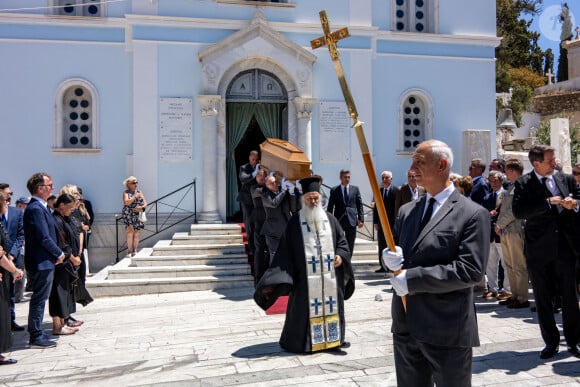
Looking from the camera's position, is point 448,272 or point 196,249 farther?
point 196,249

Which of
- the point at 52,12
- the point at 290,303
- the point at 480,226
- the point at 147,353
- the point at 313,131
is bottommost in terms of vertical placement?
the point at 147,353

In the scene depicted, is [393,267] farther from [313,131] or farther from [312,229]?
[313,131]

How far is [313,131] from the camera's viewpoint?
41.4ft

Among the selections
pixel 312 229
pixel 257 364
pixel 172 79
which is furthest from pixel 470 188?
pixel 172 79

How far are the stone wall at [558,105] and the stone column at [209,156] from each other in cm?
2571

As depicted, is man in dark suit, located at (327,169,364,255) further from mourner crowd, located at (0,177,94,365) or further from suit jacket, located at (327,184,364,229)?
mourner crowd, located at (0,177,94,365)

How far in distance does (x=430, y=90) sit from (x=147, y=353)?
10516mm

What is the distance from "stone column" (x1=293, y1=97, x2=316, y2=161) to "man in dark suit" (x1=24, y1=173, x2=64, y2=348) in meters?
7.13

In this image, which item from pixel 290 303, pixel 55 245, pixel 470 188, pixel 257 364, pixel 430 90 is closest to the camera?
pixel 257 364

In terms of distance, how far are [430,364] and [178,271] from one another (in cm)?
703

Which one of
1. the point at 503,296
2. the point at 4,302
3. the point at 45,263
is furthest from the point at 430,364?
the point at 503,296

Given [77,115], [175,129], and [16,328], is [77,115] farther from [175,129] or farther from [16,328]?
[16,328]

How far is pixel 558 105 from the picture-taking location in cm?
3203

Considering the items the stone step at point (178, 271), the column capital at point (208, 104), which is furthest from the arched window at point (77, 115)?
the stone step at point (178, 271)
